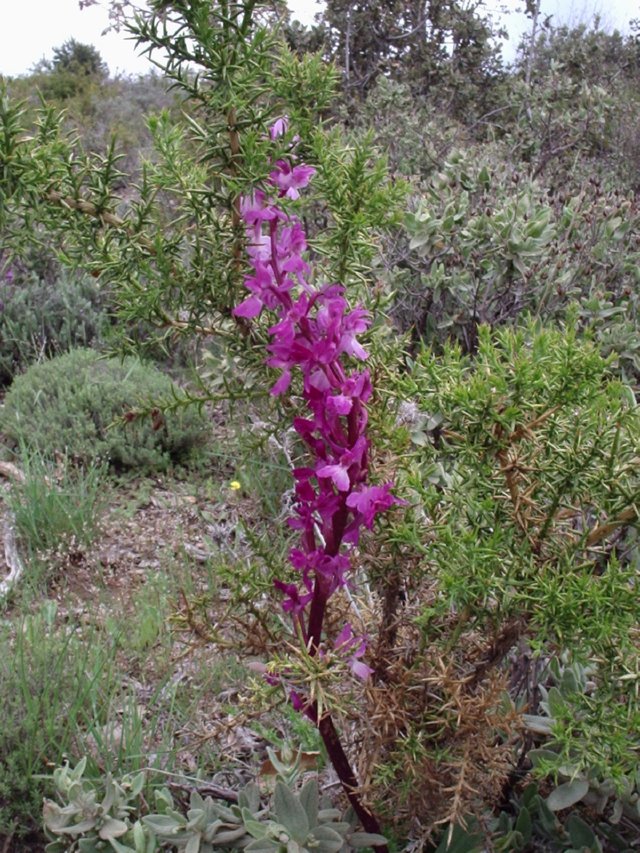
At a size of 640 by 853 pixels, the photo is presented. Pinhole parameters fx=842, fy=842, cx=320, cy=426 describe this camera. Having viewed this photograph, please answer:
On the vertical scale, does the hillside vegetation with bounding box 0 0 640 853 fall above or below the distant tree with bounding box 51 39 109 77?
below

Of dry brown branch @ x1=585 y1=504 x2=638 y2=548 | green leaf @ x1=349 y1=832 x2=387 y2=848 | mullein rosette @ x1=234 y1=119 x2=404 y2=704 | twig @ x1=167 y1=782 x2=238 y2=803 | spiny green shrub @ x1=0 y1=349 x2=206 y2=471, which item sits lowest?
twig @ x1=167 y1=782 x2=238 y2=803

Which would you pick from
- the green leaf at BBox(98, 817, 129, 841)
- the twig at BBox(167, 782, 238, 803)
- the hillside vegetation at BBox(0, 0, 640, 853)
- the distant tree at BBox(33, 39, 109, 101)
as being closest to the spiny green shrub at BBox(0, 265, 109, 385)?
the hillside vegetation at BBox(0, 0, 640, 853)

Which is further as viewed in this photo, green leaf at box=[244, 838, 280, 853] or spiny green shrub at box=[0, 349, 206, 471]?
spiny green shrub at box=[0, 349, 206, 471]

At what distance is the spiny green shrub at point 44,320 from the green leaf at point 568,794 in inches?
157

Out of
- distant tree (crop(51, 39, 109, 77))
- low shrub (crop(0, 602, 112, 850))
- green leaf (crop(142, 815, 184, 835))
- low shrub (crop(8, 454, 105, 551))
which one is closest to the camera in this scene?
green leaf (crop(142, 815, 184, 835))

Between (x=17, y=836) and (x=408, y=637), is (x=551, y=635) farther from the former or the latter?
(x=17, y=836)

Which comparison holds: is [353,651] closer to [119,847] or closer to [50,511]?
[119,847]

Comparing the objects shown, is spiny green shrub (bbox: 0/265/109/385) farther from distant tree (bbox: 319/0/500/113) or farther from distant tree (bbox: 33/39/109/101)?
distant tree (bbox: 33/39/109/101)

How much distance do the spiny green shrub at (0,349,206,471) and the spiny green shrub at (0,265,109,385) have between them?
0.64m

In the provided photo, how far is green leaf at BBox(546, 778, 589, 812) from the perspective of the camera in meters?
1.56

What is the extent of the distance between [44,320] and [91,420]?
1442 millimetres

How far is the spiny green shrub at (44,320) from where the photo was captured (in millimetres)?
5039

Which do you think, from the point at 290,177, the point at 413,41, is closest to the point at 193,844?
the point at 290,177

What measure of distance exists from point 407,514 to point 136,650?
1.71m
